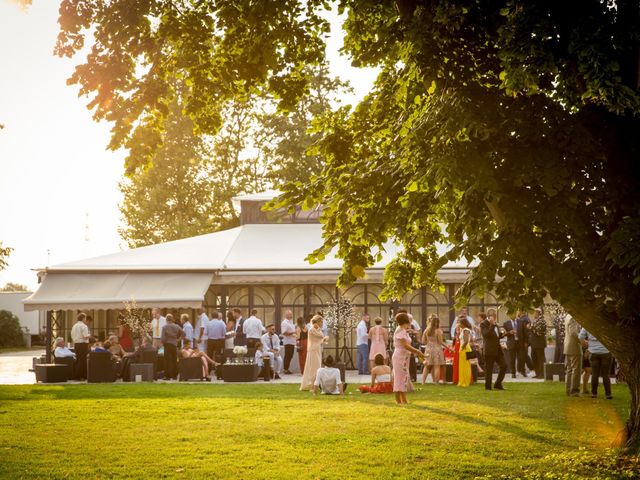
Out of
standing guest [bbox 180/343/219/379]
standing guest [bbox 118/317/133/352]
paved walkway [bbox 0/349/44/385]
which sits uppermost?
standing guest [bbox 118/317/133/352]

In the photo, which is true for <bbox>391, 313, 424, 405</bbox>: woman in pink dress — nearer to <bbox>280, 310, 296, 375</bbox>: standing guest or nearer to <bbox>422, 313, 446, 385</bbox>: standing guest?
<bbox>422, 313, 446, 385</bbox>: standing guest

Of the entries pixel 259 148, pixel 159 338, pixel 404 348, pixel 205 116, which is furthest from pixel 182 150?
pixel 205 116

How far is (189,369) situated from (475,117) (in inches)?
546

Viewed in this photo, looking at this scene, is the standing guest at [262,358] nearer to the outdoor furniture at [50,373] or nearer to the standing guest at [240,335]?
the standing guest at [240,335]

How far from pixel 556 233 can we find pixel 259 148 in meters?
33.7

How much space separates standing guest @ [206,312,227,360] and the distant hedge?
26803mm

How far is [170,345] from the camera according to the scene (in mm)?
21188

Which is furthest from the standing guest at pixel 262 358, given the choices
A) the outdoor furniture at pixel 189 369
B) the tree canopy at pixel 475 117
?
the tree canopy at pixel 475 117

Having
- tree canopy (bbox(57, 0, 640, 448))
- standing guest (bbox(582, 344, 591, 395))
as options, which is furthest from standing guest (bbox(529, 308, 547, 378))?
tree canopy (bbox(57, 0, 640, 448))

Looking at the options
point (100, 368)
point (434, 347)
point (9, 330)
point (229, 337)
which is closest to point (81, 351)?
point (100, 368)

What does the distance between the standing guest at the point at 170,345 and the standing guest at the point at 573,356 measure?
918cm

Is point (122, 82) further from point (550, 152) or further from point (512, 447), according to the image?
point (512, 447)

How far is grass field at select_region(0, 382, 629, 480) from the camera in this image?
8812mm

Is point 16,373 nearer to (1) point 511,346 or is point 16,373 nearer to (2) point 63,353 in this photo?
(2) point 63,353
